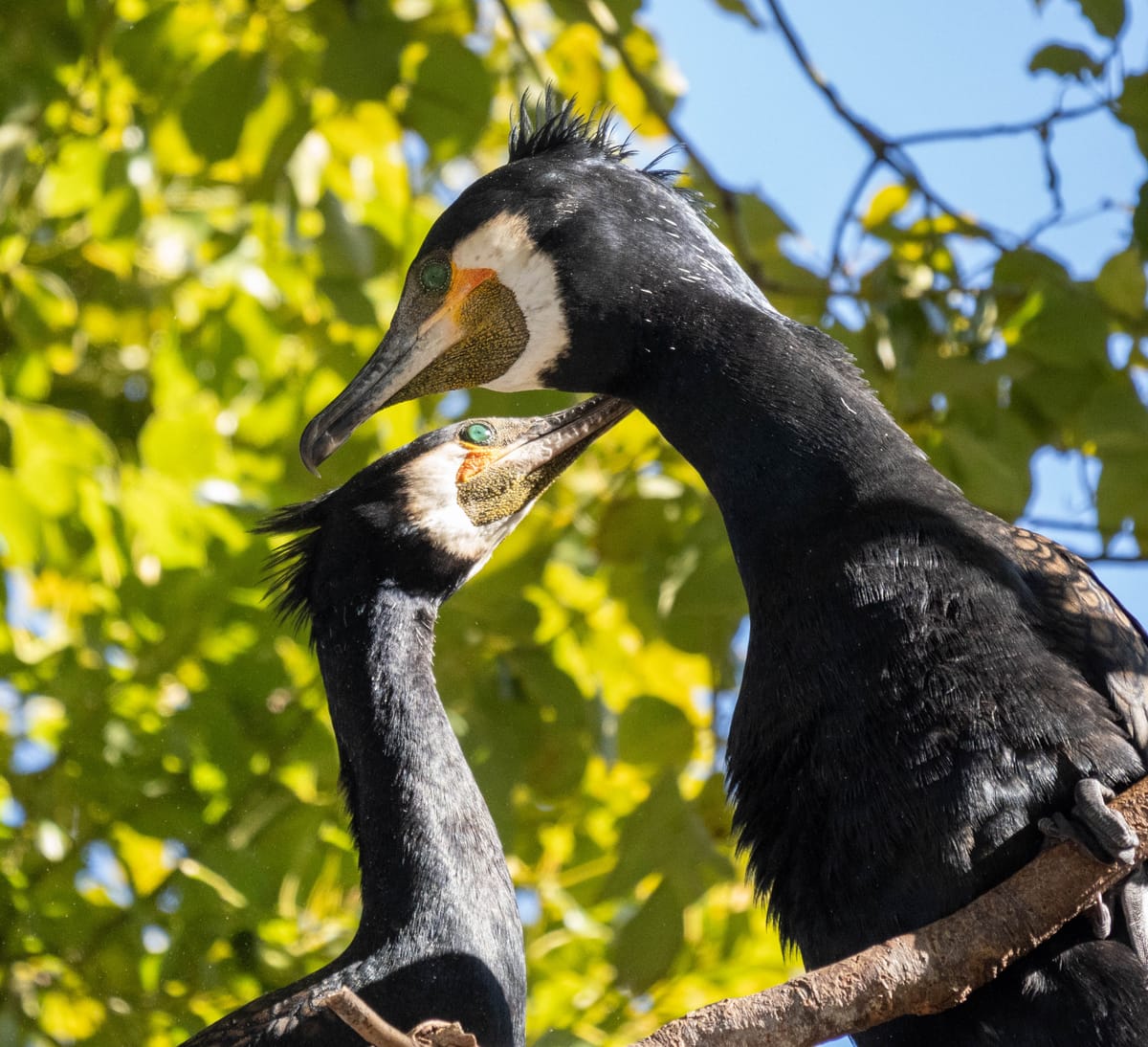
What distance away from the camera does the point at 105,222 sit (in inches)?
143

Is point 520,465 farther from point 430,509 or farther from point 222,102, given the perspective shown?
point 222,102

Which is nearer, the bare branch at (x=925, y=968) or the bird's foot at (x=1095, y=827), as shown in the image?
the bare branch at (x=925, y=968)

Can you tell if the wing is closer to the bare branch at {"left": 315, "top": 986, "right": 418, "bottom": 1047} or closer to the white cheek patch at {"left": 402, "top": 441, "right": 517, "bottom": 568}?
the bare branch at {"left": 315, "top": 986, "right": 418, "bottom": 1047}

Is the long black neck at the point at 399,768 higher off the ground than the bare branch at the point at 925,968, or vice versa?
the long black neck at the point at 399,768

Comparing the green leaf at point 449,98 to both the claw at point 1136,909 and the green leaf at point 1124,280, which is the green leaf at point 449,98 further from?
the claw at point 1136,909

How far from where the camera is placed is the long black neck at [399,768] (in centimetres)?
209

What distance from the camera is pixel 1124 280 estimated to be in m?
2.99

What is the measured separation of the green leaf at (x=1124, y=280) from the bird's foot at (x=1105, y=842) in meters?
1.78

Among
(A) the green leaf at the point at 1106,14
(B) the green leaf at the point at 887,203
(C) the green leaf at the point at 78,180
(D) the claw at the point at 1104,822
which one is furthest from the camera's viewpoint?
(C) the green leaf at the point at 78,180

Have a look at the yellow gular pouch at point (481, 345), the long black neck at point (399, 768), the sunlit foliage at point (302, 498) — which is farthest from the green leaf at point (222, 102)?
the yellow gular pouch at point (481, 345)

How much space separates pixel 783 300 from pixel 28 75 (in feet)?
6.25

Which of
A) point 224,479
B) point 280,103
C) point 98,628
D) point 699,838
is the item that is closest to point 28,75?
point 280,103

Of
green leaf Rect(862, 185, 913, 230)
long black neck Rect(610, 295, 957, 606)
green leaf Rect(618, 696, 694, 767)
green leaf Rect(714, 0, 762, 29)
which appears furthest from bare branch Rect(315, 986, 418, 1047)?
green leaf Rect(714, 0, 762, 29)

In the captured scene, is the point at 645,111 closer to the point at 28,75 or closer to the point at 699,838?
the point at 28,75
